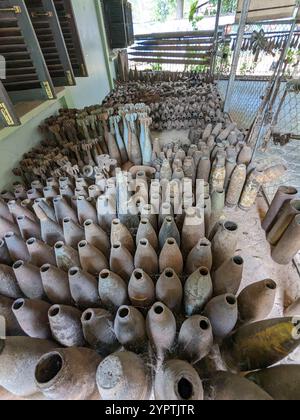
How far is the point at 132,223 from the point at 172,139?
127cm

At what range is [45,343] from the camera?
0.71 meters

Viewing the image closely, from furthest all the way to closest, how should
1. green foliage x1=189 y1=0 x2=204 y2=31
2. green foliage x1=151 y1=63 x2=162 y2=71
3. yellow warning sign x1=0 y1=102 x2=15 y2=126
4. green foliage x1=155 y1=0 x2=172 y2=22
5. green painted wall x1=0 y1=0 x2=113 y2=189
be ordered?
green foliage x1=155 y1=0 x2=172 y2=22
green foliage x1=189 y1=0 x2=204 y2=31
green foliage x1=151 y1=63 x2=162 y2=71
green painted wall x1=0 y1=0 x2=113 y2=189
yellow warning sign x1=0 y1=102 x2=15 y2=126

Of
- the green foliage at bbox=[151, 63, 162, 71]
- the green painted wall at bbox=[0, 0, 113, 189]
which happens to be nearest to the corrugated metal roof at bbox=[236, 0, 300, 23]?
the green painted wall at bbox=[0, 0, 113, 189]

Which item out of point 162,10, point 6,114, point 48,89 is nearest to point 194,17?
point 162,10

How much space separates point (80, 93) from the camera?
291cm

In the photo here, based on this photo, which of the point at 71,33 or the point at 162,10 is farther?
the point at 162,10

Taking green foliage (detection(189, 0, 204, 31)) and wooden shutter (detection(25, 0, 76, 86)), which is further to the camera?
green foliage (detection(189, 0, 204, 31))

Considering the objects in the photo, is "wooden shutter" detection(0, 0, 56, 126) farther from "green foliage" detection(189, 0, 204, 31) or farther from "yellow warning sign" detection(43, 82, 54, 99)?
"green foliage" detection(189, 0, 204, 31)

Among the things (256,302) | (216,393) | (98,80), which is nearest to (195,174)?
(256,302)

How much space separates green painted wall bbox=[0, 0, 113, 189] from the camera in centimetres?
156

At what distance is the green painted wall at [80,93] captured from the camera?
1562 millimetres

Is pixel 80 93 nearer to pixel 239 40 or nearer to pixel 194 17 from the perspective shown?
pixel 239 40

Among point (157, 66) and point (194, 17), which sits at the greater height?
point (194, 17)

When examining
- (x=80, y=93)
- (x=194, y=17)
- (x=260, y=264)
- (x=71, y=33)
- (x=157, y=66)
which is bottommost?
(x=157, y=66)
